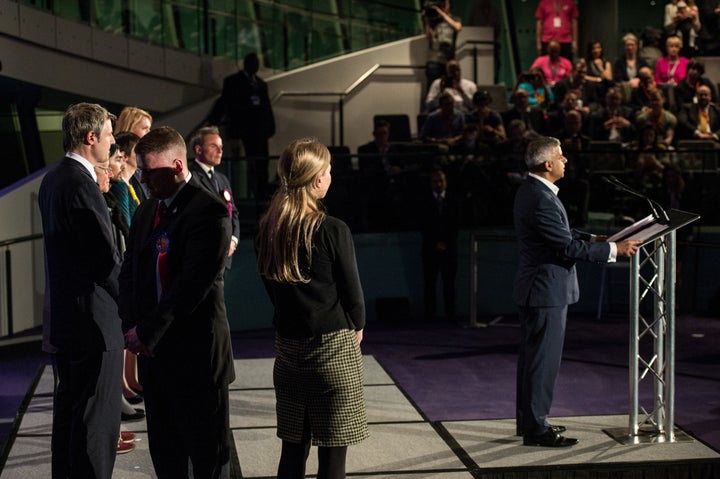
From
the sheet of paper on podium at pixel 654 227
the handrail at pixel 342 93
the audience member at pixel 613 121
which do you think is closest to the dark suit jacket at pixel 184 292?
the sheet of paper on podium at pixel 654 227

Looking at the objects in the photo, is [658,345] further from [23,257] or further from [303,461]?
[23,257]

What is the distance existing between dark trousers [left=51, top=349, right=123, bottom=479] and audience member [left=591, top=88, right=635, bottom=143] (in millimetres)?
8472

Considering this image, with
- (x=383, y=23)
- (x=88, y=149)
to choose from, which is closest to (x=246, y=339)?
(x=88, y=149)

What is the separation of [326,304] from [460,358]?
15.0 ft

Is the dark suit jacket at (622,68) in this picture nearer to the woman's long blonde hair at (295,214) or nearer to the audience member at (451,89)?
the audience member at (451,89)

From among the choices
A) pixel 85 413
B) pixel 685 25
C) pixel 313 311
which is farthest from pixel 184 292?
pixel 685 25

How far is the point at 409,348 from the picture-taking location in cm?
883

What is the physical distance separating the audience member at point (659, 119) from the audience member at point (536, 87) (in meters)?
1.51

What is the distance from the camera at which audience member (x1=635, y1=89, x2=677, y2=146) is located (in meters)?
11.6

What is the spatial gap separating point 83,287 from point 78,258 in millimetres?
119

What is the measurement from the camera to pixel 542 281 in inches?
221

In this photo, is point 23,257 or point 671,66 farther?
point 671,66

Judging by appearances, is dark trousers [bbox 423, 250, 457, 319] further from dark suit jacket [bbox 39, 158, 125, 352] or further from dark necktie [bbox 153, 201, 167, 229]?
dark necktie [bbox 153, 201, 167, 229]

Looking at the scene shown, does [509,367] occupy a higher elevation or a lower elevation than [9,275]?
lower
